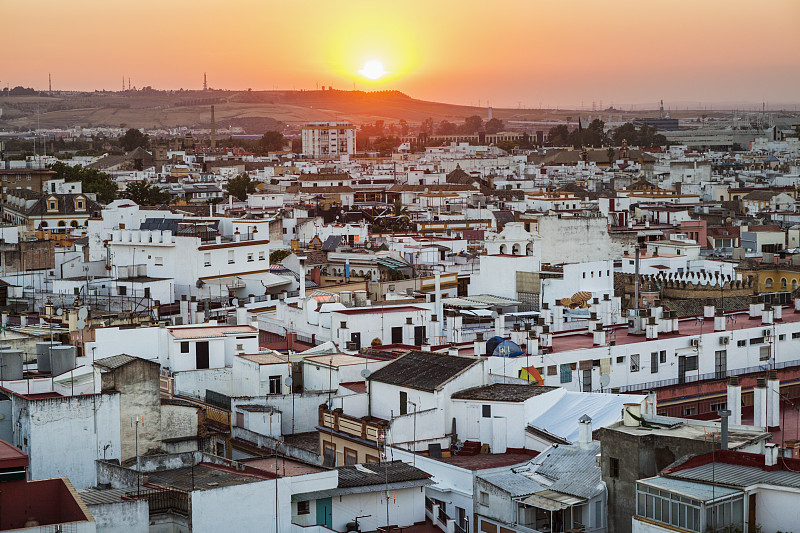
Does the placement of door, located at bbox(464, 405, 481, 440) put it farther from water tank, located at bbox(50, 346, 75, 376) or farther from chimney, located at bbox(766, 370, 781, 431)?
water tank, located at bbox(50, 346, 75, 376)

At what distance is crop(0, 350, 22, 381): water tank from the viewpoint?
62.1ft

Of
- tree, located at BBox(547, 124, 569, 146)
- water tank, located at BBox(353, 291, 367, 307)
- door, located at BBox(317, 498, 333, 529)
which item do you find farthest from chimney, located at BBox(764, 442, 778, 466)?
tree, located at BBox(547, 124, 569, 146)

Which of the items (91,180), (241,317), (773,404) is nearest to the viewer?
(773,404)

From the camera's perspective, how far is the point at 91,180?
62625 mm

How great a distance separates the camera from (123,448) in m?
16.9

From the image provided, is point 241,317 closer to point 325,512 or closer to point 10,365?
point 10,365

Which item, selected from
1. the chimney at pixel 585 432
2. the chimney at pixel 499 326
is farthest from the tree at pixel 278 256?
the chimney at pixel 585 432

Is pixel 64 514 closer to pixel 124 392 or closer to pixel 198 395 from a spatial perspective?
pixel 124 392

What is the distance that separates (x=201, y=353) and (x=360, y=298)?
25.7ft

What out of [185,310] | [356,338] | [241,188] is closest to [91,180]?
[241,188]

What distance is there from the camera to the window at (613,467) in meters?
14.5

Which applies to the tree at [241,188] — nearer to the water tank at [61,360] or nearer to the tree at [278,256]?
the tree at [278,256]

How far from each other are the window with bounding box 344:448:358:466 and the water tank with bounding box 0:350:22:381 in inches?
186

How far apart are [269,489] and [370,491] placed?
132 cm
